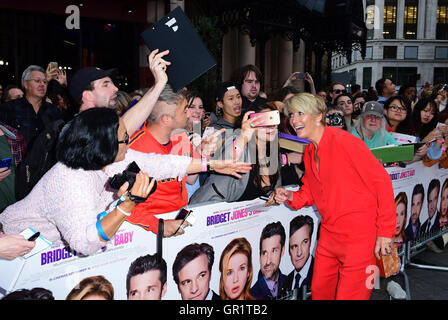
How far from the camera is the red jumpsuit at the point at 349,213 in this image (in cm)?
313

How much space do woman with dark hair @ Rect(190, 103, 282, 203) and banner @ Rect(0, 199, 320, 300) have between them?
0.47ft

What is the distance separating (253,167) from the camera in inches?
146

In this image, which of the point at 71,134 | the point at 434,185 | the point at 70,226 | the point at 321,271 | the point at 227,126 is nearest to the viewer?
the point at 70,226

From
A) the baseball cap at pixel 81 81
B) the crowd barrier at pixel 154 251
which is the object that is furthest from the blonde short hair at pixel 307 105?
the baseball cap at pixel 81 81

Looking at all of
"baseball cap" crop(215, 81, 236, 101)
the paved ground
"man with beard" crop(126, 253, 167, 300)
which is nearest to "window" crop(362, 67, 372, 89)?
the paved ground

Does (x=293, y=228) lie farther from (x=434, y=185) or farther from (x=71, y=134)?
(x=434, y=185)

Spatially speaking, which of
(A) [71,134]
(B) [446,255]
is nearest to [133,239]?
(A) [71,134]

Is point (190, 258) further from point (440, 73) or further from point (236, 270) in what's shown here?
point (440, 73)

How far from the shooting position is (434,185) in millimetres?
5766

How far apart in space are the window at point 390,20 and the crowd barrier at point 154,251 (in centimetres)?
8834

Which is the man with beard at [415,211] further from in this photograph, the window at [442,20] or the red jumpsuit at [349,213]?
the window at [442,20]
